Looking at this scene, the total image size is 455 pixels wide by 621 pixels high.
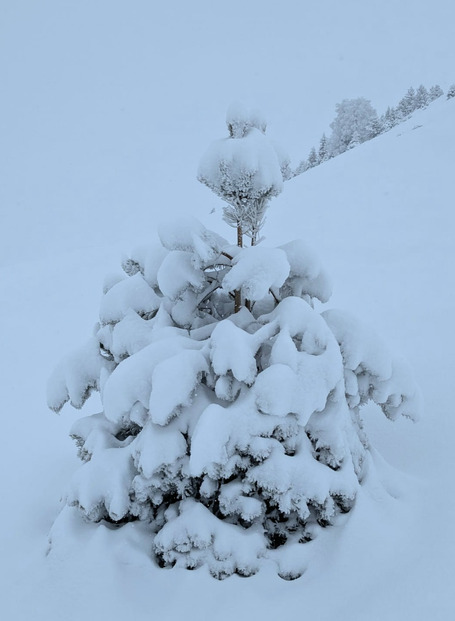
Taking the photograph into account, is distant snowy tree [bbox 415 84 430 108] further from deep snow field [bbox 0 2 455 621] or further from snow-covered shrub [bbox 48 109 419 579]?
snow-covered shrub [bbox 48 109 419 579]

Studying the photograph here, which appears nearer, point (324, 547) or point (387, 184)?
point (324, 547)

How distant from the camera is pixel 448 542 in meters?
3.46

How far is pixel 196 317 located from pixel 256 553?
81.5 inches

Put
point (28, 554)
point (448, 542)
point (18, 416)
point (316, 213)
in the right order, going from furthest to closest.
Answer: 1. point (316, 213)
2. point (18, 416)
3. point (28, 554)
4. point (448, 542)

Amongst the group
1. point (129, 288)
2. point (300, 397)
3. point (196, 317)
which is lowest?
point (300, 397)

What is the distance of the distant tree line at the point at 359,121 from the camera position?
→ 122ft

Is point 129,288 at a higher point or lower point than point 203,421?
higher

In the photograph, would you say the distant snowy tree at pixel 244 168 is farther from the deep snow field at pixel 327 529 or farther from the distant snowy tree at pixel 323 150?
the distant snowy tree at pixel 323 150

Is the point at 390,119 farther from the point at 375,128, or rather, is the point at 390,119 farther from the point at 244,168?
the point at 244,168

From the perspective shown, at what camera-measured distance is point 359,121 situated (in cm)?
3750

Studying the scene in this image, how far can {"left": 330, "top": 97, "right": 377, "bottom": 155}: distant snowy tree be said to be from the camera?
37.2 metres

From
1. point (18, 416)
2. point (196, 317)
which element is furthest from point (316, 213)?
point (196, 317)

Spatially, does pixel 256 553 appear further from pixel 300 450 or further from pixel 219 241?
pixel 219 241

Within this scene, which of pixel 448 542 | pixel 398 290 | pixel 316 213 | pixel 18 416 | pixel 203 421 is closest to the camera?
pixel 203 421
